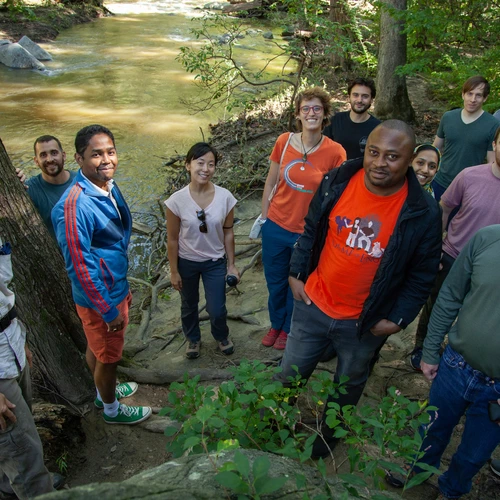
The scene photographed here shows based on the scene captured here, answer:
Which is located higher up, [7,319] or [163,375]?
[7,319]

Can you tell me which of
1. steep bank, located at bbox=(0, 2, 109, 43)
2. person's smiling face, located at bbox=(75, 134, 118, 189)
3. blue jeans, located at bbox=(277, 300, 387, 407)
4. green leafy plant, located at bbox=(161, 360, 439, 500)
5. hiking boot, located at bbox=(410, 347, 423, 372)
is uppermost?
steep bank, located at bbox=(0, 2, 109, 43)

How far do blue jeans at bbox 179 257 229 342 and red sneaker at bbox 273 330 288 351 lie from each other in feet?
1.55

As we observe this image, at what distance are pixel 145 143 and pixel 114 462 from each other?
8873mm

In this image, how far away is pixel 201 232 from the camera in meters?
3.83

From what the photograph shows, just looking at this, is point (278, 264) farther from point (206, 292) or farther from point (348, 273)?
point (348, 273)

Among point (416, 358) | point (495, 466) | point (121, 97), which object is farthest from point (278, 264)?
point (121, 97)

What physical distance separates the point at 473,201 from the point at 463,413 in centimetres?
136

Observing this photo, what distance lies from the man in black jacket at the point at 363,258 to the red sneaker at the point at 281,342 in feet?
4.24

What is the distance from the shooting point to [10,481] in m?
2.54

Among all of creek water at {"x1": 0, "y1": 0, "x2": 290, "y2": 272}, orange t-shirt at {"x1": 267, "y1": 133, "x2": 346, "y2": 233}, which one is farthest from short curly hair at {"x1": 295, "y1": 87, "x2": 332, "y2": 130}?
creek water at {"x1": 0, "y1": 0, "x2": 290, "y2": 272}

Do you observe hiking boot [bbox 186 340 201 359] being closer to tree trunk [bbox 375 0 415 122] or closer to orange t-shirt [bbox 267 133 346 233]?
orange t-shirt [bbox 267 133 346 233]

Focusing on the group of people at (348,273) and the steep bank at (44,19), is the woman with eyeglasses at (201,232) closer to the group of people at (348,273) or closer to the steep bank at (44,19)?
the group of people at (348,273)

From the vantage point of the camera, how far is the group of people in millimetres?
2447

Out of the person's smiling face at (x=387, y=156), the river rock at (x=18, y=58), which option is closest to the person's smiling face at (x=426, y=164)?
the person's smiling face at (x=387, y=156)
